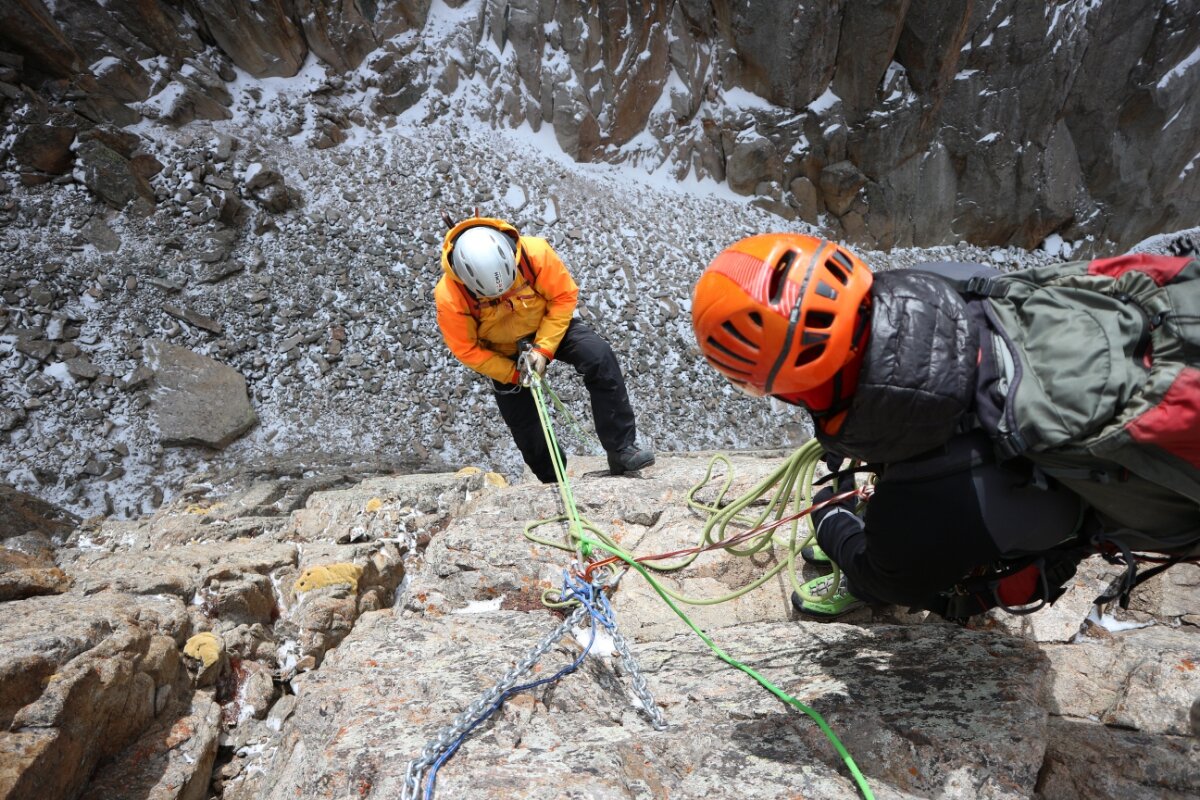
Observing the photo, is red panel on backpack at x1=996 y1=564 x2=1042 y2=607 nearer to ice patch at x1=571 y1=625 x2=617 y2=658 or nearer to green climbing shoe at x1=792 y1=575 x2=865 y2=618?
green climbing shoe at x1=792 y1=575 x2=865 y2=618

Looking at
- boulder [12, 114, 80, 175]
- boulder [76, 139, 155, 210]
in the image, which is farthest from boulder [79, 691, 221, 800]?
boulder [12, 114, 80, 175]

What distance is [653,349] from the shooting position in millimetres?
9625

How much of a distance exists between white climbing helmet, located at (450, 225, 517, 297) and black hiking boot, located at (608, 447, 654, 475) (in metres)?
1.55

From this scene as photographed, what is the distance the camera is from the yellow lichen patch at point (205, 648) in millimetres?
2883

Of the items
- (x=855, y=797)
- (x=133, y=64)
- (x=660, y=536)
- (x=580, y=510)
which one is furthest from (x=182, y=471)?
(x=855, y=797)

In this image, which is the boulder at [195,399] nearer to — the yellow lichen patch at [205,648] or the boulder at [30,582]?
the boulder at [30,582]

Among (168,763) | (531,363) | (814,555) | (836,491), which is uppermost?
(531,363)

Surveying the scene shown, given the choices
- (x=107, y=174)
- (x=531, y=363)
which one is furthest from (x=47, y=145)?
(x=531, y=363)

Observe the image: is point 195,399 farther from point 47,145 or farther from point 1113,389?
point 1113,389

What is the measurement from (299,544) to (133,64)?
9463mm

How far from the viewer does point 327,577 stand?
363 cm

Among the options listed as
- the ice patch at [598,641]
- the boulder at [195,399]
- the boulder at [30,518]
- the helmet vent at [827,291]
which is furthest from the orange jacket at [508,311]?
the boulder at [195,399]

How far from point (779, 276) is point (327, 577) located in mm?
3209

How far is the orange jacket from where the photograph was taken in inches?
158
